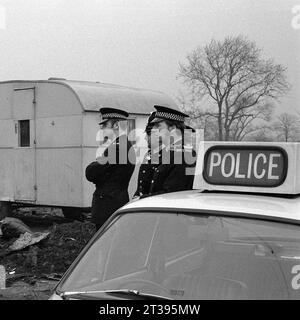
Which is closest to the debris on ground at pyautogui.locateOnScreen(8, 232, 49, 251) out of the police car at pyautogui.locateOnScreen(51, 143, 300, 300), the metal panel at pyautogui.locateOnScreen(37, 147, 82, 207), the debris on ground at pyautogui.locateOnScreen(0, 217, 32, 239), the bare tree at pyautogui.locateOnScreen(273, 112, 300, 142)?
the debris on ground at pyautogui.locateOnScreen(0, 217, 32, 239)

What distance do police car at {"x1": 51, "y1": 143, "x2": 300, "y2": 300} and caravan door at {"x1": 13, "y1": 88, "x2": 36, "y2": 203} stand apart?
24.2 ft

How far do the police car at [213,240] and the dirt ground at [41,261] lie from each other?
2545mm

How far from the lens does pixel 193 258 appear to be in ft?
8.39

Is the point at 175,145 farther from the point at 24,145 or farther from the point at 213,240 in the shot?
the point at 24,145

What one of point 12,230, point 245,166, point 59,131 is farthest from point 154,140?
point 59,131

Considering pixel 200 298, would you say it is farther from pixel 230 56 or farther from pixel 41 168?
pixel 41 168

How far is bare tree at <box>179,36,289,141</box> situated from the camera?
5.33m

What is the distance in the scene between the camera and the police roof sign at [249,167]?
2627 mm

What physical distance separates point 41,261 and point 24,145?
4086 mm

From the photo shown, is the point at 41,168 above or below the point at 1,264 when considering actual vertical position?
above

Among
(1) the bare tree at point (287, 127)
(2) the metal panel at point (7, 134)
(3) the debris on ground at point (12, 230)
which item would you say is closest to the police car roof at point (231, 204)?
(1) the bare tree at point (287, 127)

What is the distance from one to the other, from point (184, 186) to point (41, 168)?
5.99 meters

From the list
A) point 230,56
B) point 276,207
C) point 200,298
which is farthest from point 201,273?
point 230,56
